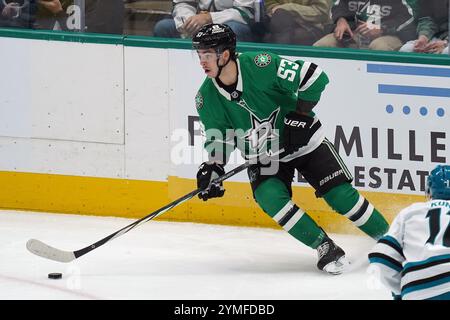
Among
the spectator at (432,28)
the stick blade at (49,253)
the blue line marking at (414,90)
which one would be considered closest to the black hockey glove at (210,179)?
the stick blade at (49,253)

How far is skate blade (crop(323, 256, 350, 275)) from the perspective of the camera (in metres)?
5.38

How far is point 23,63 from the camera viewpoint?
258 inches

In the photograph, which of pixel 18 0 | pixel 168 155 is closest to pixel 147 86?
pixel 168 155

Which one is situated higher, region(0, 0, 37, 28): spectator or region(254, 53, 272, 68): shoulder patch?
region(0, 0, 37, 28): spectator

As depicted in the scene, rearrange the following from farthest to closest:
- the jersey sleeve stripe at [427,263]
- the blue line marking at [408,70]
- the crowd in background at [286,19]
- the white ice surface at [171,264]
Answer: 1. the crowd in background at [286,19]
2. the blue line marking at [408,70]
3. the white ice surface at [171,264]
4. the jersey sleeve stripe at [427,263]

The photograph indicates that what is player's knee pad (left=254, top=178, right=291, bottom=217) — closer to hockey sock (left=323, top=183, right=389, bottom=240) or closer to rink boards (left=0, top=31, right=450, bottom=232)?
hockey sock (left=323, top=183, right=389, bottom=240)

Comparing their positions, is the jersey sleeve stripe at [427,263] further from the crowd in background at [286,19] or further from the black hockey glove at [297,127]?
the crowd in background at [286,19]

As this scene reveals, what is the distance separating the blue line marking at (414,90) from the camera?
229 inches

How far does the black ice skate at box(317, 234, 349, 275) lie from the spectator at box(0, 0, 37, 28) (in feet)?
6.71

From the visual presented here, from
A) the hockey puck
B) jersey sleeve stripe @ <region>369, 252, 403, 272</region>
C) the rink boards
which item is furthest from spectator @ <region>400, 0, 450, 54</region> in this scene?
jersey sleeve stripe @ <region>369, 252, 403, 272</region>

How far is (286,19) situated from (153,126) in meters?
0.82

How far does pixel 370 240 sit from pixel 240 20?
1194 mm

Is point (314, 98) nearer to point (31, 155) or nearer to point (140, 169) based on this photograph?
point (140, 169)

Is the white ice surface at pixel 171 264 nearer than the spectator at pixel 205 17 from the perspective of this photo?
Yes
